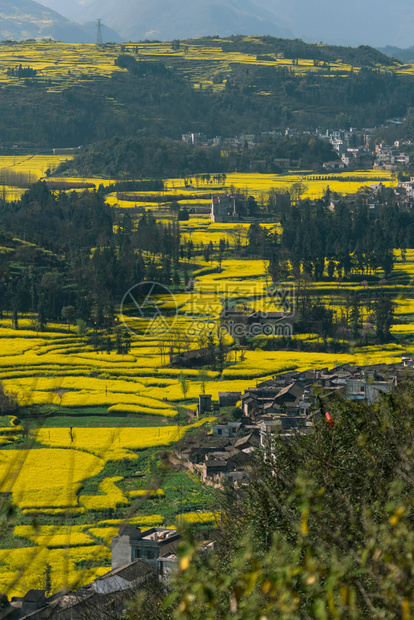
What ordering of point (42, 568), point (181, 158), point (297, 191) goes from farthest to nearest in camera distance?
point (181, 158)
point (297, 191)
point (42, 568)

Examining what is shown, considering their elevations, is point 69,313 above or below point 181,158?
below

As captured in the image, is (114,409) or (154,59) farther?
(154,59)

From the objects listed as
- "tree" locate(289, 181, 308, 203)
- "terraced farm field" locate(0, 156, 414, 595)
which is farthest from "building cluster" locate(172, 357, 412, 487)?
"tree" locate(289, 181, 308, 203)

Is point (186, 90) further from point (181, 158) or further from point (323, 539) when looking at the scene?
point (323, 539)

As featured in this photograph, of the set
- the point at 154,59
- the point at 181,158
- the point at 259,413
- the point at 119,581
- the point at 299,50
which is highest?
the point at 299,50

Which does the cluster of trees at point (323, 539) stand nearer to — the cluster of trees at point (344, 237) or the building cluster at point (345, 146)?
the cluster of trees at point (344, 237)

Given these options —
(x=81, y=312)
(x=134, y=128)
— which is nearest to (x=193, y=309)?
(x=81, y=312)

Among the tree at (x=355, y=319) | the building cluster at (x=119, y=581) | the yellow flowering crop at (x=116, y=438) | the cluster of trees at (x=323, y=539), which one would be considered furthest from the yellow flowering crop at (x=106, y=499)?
the tree at (x=355, y=319)

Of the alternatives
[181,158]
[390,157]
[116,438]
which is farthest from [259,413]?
[390,157]
